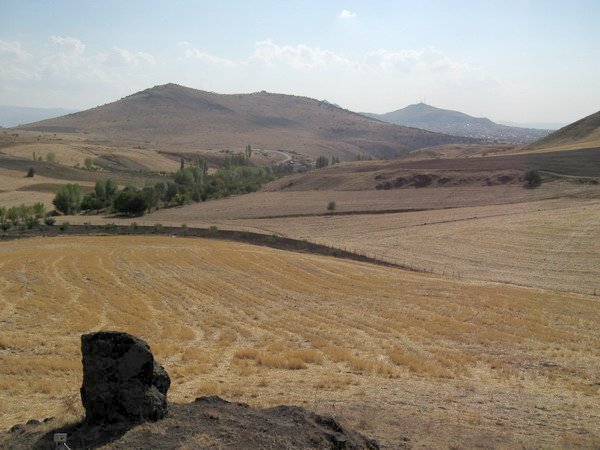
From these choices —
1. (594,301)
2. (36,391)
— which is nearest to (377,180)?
(594,301)

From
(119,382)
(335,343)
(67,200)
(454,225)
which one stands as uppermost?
(119,382)

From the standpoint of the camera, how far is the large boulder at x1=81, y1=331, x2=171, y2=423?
9148mm

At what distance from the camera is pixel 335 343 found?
A: 63.9 ft

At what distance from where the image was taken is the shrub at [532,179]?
78.1 meters

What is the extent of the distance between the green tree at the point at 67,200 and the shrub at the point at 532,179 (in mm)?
69215

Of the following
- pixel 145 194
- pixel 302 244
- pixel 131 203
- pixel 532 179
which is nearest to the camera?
pixel 302 244

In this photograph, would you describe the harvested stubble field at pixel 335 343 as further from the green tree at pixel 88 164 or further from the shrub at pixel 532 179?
the green tree at pixel 88 164

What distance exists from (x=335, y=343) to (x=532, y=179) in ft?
225

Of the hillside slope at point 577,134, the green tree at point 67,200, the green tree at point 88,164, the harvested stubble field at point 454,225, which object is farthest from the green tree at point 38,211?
the hillside slope at point 577,134

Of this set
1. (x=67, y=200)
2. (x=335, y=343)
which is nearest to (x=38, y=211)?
(x=67, y=200)

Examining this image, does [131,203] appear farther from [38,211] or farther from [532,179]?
[532,179]

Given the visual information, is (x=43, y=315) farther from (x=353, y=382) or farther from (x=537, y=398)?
(x=537, y=398)

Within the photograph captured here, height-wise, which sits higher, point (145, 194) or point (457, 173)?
point (457, 173)

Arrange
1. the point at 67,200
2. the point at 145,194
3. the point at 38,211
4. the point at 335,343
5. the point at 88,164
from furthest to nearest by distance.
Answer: the point at 88,164 → the point at 67,200 → the point at 145,194 → the point at 38,211 → the point at 335,343
